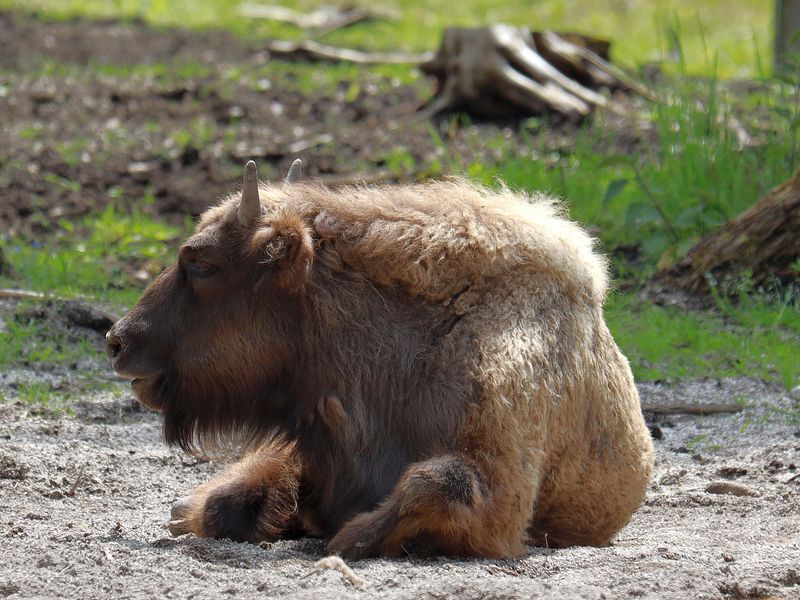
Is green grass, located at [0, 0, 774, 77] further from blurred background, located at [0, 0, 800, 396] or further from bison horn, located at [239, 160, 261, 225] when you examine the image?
bison horn, located at [239, 160, 261, 225]

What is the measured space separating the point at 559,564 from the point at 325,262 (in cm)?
129

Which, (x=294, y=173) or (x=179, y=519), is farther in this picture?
(x=294, y=173)

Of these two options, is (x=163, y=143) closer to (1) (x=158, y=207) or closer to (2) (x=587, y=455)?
(1) (x=158, y=207)

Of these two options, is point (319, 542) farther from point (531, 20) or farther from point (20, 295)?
point (531, 20)

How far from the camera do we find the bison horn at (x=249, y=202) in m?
4.16

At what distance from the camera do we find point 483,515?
386cm

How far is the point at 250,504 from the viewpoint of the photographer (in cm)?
440

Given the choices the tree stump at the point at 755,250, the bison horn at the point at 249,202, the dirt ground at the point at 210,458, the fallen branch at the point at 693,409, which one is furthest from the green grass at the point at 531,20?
the bison horn at the point at 249,202

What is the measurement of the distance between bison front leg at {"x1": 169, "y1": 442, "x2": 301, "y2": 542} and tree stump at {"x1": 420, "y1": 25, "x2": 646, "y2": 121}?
6.52 meters

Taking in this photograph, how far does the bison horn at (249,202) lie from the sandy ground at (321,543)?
1107mm

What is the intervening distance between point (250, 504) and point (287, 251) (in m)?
0.93

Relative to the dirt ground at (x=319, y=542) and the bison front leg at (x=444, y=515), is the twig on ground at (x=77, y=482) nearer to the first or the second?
the dirt ground at (x=319, y=542)

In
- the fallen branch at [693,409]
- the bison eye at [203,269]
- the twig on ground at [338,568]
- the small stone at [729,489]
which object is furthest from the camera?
the fallen branch at [693,409]

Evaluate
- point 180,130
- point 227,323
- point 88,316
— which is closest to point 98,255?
point 88,316
